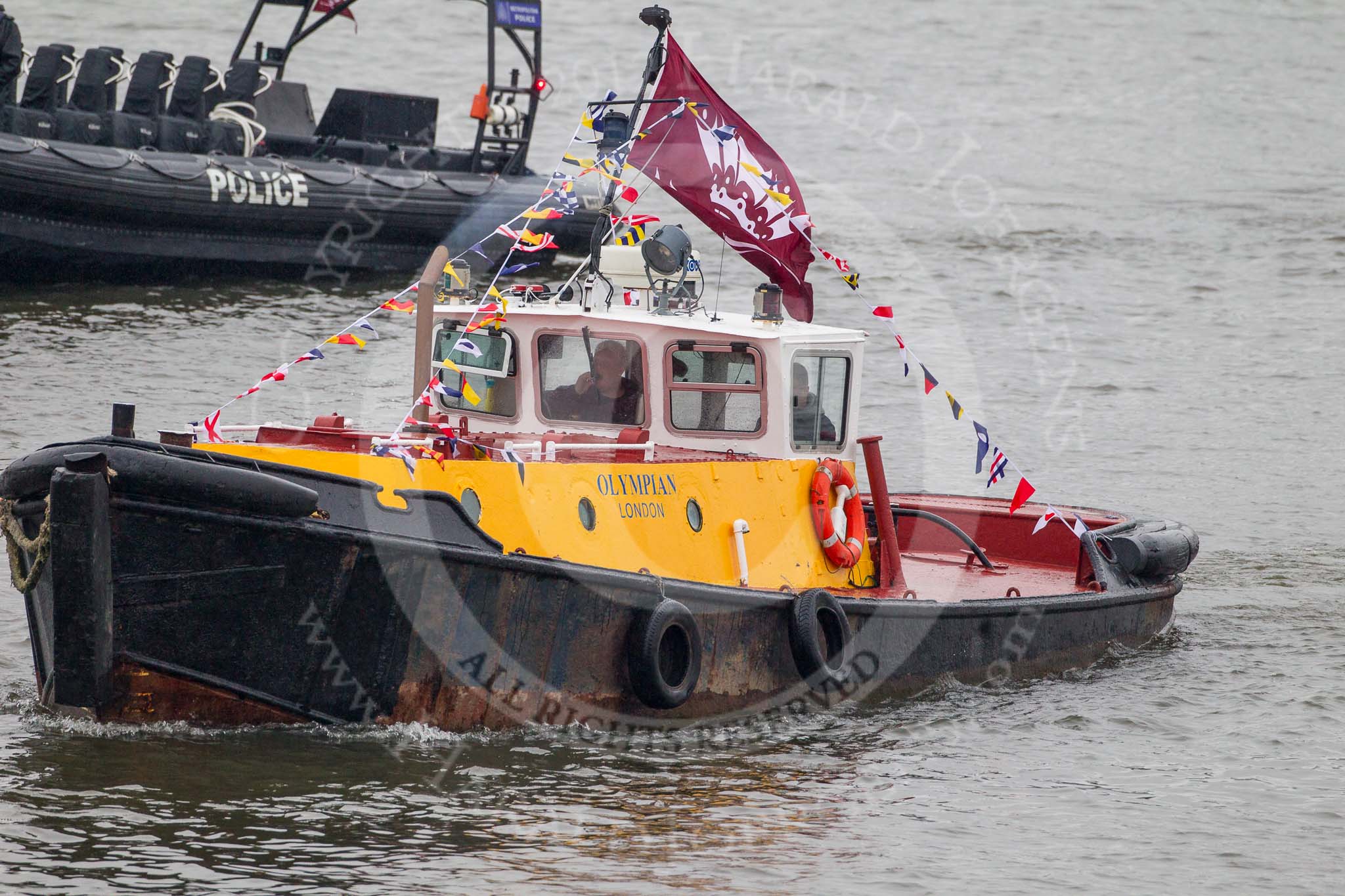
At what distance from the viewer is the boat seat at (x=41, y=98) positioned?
18953 millimetres

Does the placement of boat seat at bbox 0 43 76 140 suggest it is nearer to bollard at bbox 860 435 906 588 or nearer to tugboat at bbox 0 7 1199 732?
tugboat at bbox 0 7 1199 732

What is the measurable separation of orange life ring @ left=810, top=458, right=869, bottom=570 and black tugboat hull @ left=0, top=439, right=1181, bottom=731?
46.2 inches

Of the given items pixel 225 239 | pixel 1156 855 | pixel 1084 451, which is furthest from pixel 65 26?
pixel 1156 855

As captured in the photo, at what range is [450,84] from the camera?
102ft

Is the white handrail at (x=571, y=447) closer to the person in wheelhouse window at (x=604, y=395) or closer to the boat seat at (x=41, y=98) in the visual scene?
the person in wheelhouse window at (x=604, y=395)

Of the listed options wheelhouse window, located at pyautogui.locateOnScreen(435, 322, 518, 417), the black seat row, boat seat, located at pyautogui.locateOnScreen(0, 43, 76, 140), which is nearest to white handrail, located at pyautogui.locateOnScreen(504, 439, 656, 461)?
wheelhouse window, located at pyautogui.locateOnScreen(435, 322, 518, 417)

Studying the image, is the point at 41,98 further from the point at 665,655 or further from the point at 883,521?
the point at 665,655

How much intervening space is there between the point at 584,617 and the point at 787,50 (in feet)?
95.8

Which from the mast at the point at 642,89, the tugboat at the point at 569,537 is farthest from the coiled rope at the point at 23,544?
the mast at the point at 642,89

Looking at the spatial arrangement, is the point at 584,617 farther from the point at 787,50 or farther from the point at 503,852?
the point at 787,50

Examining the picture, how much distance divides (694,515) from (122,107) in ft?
47.8

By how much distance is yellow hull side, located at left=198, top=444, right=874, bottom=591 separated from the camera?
761cm

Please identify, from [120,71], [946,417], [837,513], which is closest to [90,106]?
[120,71]

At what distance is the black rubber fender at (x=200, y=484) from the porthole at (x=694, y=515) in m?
2.07
